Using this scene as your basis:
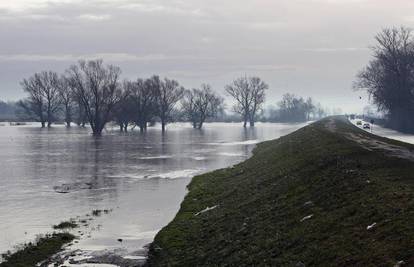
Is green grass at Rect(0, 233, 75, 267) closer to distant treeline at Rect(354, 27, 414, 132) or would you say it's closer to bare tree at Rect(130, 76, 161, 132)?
distant treeline at Rect(354, 27, 414, 132)

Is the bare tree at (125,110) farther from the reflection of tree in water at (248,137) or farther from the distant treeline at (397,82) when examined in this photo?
the distant treeline at (397,82)

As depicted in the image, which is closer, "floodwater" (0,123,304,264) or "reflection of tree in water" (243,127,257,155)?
"floodwater" (0,123,304,264)

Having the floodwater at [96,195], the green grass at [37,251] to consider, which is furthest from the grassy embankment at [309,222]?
the green grass at [37,251]

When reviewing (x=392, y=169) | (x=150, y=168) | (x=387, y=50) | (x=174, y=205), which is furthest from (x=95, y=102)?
(x=392, y=169)

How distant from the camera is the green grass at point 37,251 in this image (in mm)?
16923

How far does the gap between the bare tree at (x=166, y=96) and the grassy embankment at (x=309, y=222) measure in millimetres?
149338

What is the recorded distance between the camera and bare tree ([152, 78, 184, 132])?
6919 inches

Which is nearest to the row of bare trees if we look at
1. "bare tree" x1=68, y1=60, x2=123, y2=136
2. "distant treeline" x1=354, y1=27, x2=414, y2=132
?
"bare tree" x1=68, y1=60, x2=123, y2=136

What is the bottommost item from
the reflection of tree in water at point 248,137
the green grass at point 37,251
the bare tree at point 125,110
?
the green grass at point 37,251

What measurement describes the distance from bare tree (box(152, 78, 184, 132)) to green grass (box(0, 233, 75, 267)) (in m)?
153

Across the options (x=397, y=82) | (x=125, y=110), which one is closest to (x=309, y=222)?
(x=397, y=82)

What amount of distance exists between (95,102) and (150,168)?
3458 inches

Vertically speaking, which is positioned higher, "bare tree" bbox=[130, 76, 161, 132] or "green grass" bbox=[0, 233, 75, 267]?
"bare tree" bbox=[130, 76, 161, 132]

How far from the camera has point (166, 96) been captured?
588ft
